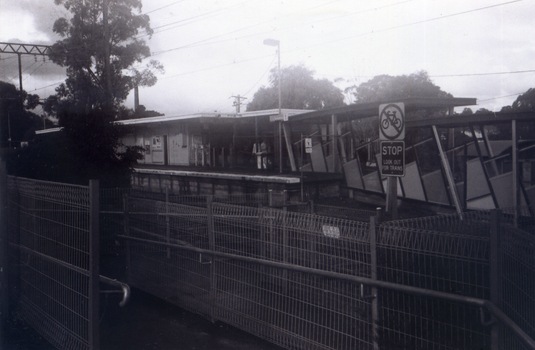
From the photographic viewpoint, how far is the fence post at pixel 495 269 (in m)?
3.33

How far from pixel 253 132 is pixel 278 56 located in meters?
5.55

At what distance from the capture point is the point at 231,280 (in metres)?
6.20

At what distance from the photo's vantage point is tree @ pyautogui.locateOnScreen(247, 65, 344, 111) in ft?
179

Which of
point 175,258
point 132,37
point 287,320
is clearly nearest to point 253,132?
point 132,37

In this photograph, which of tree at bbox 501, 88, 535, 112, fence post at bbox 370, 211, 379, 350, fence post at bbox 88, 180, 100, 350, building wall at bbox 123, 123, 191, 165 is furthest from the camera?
tree at bbox 501, 88, 535, 112

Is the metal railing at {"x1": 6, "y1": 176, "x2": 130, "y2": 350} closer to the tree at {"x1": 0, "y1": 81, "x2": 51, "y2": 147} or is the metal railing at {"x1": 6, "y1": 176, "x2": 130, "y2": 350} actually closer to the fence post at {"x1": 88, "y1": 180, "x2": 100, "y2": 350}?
the fence post at {"x1": 88, "y1": 180, "x2": 100, "y2": 350}

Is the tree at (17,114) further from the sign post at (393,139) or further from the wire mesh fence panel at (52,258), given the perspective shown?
the sign post at (393,139)

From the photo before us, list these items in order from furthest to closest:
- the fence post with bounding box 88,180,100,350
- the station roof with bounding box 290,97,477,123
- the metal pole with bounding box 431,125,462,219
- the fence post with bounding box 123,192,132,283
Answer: the station roof with bounding box 290,97,477,123, the metal pole with bounding box 431,125,462,219, the fence post with bounding box 123,192,132,283, the fence post with bounding box 88,180,100,350

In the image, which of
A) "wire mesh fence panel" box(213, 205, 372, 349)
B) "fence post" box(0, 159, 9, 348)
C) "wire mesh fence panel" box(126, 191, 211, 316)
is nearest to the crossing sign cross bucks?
"wire mesh fence panel" box(213, 205, 372, 349)

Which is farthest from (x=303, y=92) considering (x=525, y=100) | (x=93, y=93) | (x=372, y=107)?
(x=372, y=107)

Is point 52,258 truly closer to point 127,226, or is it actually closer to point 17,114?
point 127,226

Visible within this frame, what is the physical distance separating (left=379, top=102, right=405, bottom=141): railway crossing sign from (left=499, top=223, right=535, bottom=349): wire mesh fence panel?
4.05m

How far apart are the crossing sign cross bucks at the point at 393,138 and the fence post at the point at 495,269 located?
402cm

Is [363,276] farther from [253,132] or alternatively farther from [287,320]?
[253,132]
